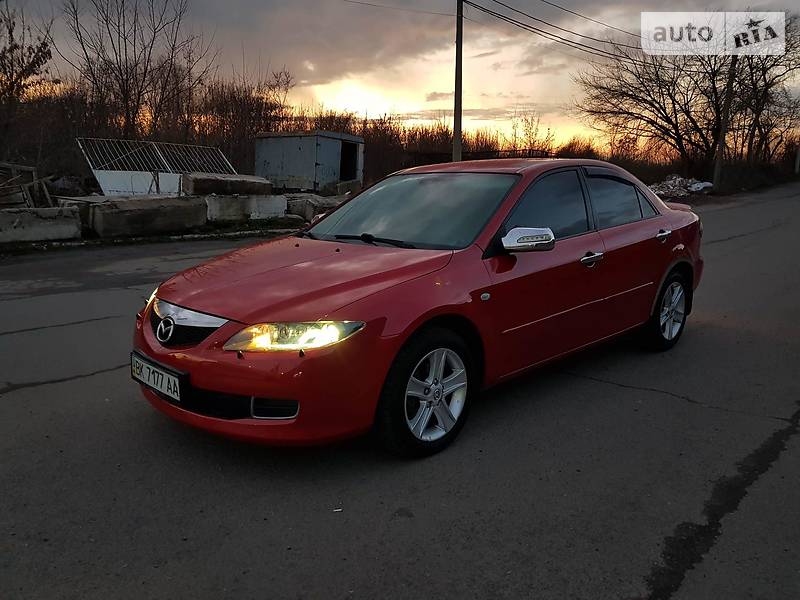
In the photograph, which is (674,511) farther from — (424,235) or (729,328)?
(729,328)

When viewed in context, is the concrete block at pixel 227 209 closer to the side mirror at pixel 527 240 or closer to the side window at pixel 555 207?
the side window at pixel 555 207

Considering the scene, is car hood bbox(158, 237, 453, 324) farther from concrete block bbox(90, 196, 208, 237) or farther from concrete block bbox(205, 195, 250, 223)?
concrete block bbox(205, 195, 250, 223)

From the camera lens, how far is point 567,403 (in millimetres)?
4340

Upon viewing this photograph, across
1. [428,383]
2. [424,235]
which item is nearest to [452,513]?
[428,383]

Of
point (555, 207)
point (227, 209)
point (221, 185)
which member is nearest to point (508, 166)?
point (555, 207)

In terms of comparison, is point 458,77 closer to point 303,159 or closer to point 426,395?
point 303,159

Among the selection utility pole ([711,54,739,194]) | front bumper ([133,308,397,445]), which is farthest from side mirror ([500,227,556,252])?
utility pole ([711,54,739,194])

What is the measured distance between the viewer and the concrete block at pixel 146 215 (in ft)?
39.3

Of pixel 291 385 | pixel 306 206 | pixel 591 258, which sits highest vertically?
pixel 306 206

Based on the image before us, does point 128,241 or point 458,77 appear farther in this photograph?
point 458,77

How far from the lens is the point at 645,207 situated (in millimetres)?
5363

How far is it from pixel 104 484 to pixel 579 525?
2.24 m

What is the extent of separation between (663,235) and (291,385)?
3.64 metres

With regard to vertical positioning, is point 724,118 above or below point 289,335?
above
